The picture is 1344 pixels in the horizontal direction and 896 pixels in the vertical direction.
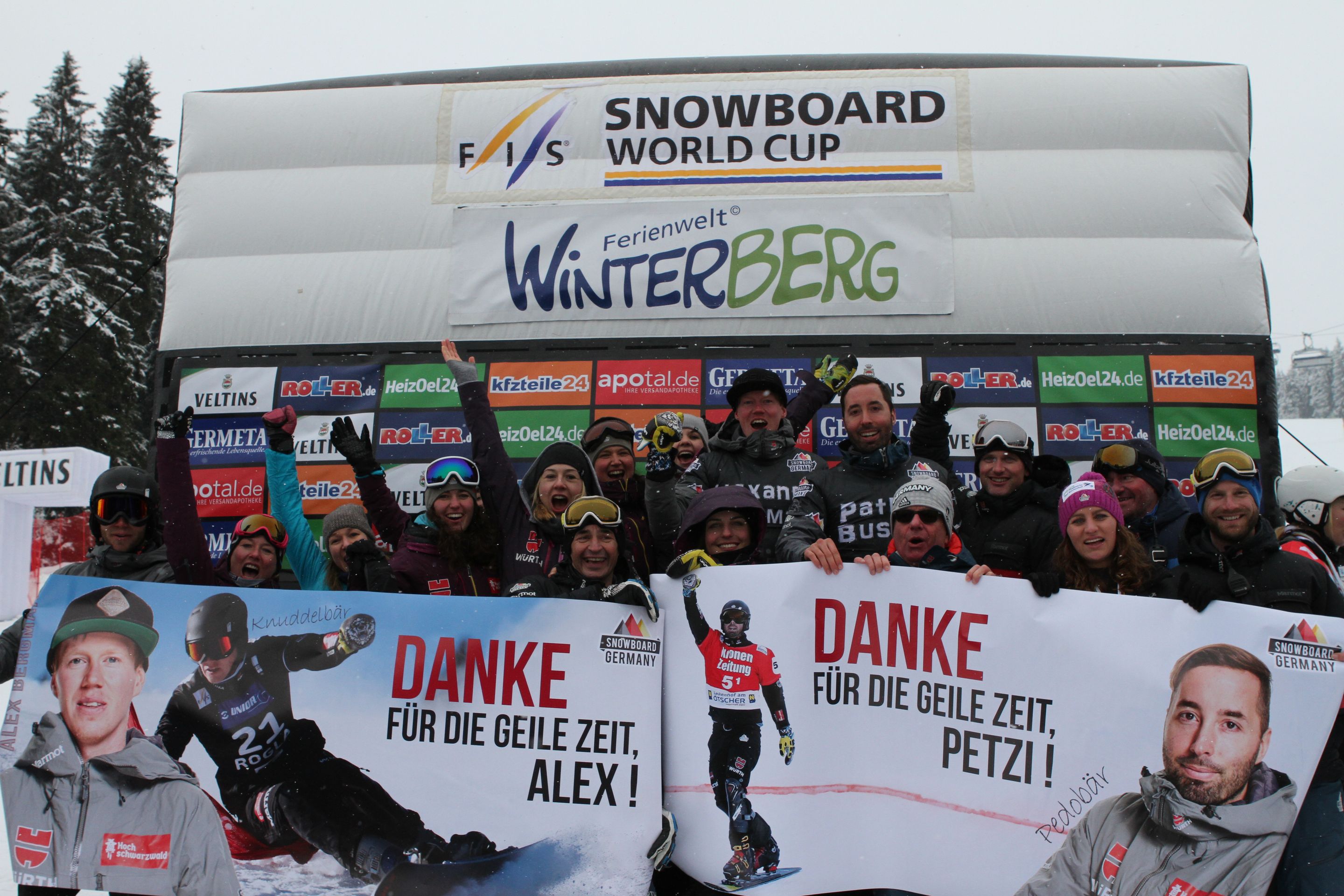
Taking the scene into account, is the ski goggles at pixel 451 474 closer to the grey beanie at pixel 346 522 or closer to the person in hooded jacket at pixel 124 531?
the grey beanie at pixel 346 522

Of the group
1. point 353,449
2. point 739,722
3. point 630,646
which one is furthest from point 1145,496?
point 353,449

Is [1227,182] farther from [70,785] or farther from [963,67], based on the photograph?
[70,785]

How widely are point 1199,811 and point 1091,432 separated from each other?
3171 millimetres

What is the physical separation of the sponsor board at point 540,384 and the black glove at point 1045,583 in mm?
3346

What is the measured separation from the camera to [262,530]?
427 cm

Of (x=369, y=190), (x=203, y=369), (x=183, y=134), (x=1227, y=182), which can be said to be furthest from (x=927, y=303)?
(x=183, y=134)

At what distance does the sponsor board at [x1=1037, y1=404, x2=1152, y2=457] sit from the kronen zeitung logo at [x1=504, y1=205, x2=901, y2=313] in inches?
50.6

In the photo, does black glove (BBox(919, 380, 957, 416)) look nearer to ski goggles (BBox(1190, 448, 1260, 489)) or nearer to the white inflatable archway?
ski goggles (BBox(1190, 448, 1260, 489))

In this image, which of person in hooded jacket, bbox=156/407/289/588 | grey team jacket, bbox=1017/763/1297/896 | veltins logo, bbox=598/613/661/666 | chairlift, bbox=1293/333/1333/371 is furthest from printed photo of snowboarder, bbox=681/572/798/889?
chairlift, bbox=1293/333/1333/371

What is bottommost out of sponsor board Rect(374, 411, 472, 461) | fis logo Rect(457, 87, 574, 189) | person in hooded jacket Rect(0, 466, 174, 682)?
person in hooded jacket Rect(0, 466, 174, 682)

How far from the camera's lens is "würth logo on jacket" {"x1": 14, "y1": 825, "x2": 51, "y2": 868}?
10.4 feet

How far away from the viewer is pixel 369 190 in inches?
240

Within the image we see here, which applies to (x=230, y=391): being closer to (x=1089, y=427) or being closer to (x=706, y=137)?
(x=706, y=137)

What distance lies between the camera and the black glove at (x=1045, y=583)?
3.10m
